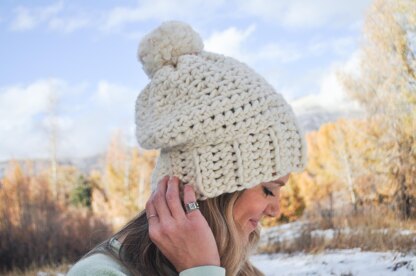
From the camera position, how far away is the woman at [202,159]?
4.04ft

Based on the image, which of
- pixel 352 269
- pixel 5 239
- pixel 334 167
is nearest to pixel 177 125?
pixel 352 269

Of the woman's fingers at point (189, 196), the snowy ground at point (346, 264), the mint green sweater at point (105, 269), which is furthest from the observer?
the snowy ground at point (346, 264)

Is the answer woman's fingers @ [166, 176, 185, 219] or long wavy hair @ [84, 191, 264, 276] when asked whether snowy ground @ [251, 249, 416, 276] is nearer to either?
long wavy hair @ [84, 191, 264, 276]

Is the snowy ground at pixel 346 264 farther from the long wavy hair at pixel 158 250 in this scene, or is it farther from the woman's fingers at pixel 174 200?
the woman's fingers at pixel 174 200

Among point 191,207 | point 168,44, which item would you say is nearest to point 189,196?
point 191,207

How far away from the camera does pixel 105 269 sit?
3.75 feet

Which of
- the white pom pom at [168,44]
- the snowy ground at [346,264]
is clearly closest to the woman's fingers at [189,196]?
the white pom pom at [168,44]

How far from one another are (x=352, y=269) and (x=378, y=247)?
35.7 inches

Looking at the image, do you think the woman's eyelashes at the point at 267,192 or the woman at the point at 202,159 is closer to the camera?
the woman at the point at 202,159

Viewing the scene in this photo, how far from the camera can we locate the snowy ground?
343 cm

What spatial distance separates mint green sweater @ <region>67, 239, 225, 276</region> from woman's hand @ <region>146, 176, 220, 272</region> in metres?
0.02

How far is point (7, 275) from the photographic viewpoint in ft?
23.2

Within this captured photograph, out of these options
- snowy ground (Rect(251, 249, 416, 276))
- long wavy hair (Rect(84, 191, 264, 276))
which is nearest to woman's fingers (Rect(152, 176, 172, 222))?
long wavy hair (Rect(84, 191, 264, 276))

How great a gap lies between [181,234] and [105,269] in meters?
0.21
